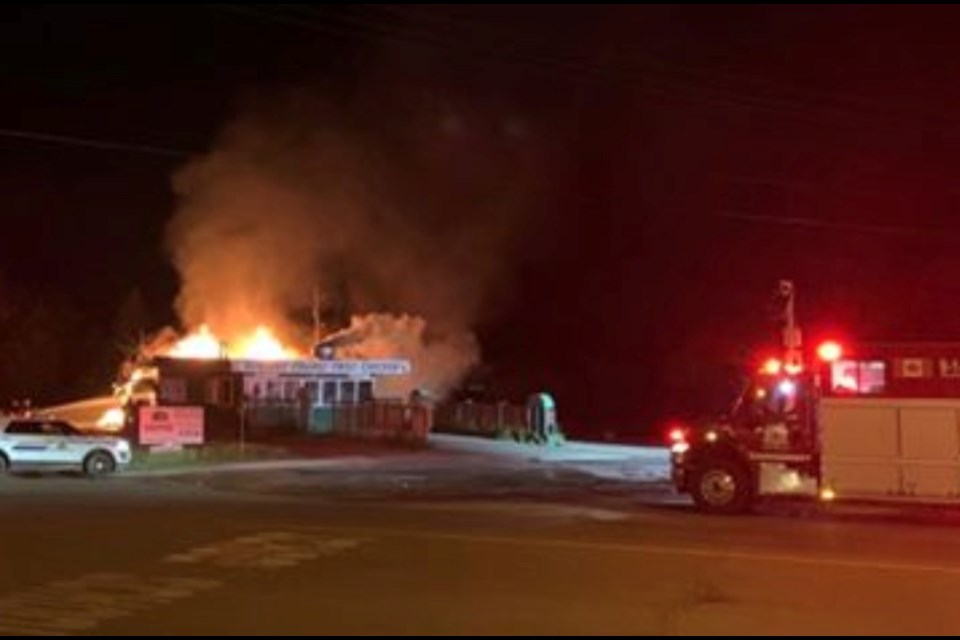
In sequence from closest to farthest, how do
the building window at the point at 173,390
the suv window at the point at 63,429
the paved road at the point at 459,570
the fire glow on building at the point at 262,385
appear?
1. the paved road at the point at 459,570
2. the suv window at the point at 63,429
3. the fire glow on building at the point at 262,385
4. the building window at the point at 173,390

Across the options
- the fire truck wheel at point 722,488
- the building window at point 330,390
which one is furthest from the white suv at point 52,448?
the building window at point 330,390

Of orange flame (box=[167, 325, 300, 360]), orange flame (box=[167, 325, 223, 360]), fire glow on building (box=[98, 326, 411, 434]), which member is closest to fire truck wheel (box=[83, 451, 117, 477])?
fire glow on building (box=[98, 326, 411, 434])

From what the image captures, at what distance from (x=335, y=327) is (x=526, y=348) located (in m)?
15.1

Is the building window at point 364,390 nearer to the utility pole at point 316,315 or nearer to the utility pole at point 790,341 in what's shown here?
the utility pole at point 316,315

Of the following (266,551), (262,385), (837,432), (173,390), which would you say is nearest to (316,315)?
(262,385)

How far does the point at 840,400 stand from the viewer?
2400 centimetres

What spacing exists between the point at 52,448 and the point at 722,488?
16881mm

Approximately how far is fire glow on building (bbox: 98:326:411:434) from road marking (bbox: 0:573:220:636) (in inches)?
1614

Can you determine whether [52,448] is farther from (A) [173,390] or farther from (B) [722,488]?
(A) [173,390]

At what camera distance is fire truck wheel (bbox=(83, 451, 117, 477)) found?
34.9m

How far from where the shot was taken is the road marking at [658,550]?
15461 millimetres

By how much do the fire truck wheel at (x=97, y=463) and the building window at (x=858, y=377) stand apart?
17.7m

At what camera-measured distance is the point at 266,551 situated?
53.2 ft

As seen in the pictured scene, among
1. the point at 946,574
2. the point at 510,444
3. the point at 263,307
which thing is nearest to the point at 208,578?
the point at 946,574
